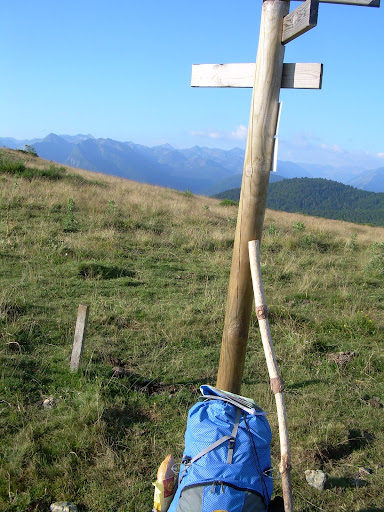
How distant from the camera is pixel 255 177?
2.80 metres

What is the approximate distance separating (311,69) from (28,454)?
124 inches

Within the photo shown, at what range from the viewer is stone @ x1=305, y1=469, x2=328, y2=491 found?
3012 millimetres

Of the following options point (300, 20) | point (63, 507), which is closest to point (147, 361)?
point (63, 507)

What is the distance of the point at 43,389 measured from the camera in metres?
3.78

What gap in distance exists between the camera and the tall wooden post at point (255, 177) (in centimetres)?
264

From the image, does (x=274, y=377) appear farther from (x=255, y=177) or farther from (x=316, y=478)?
(x=255, y=177)

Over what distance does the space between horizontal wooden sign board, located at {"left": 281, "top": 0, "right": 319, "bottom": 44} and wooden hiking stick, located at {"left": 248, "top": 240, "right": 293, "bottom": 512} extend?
1248mm

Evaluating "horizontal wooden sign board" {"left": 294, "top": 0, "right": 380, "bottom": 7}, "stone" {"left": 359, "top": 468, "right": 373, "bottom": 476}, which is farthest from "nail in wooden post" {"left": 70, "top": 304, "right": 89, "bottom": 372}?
"horizontal wooden sign board" {"left": 294, "top": 0, "right": 380, "bottom": 7}

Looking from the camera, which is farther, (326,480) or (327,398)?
(327,398)

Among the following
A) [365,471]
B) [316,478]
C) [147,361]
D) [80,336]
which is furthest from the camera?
[147,361]

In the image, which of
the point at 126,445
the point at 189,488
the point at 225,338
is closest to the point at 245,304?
the point at 225,338

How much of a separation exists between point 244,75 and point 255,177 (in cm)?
68

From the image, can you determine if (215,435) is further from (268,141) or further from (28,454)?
(268,141)

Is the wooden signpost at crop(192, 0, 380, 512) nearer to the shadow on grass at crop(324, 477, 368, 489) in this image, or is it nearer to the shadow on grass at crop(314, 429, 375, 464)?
the shadow on grass at crop(324, 477, 368, 489)
